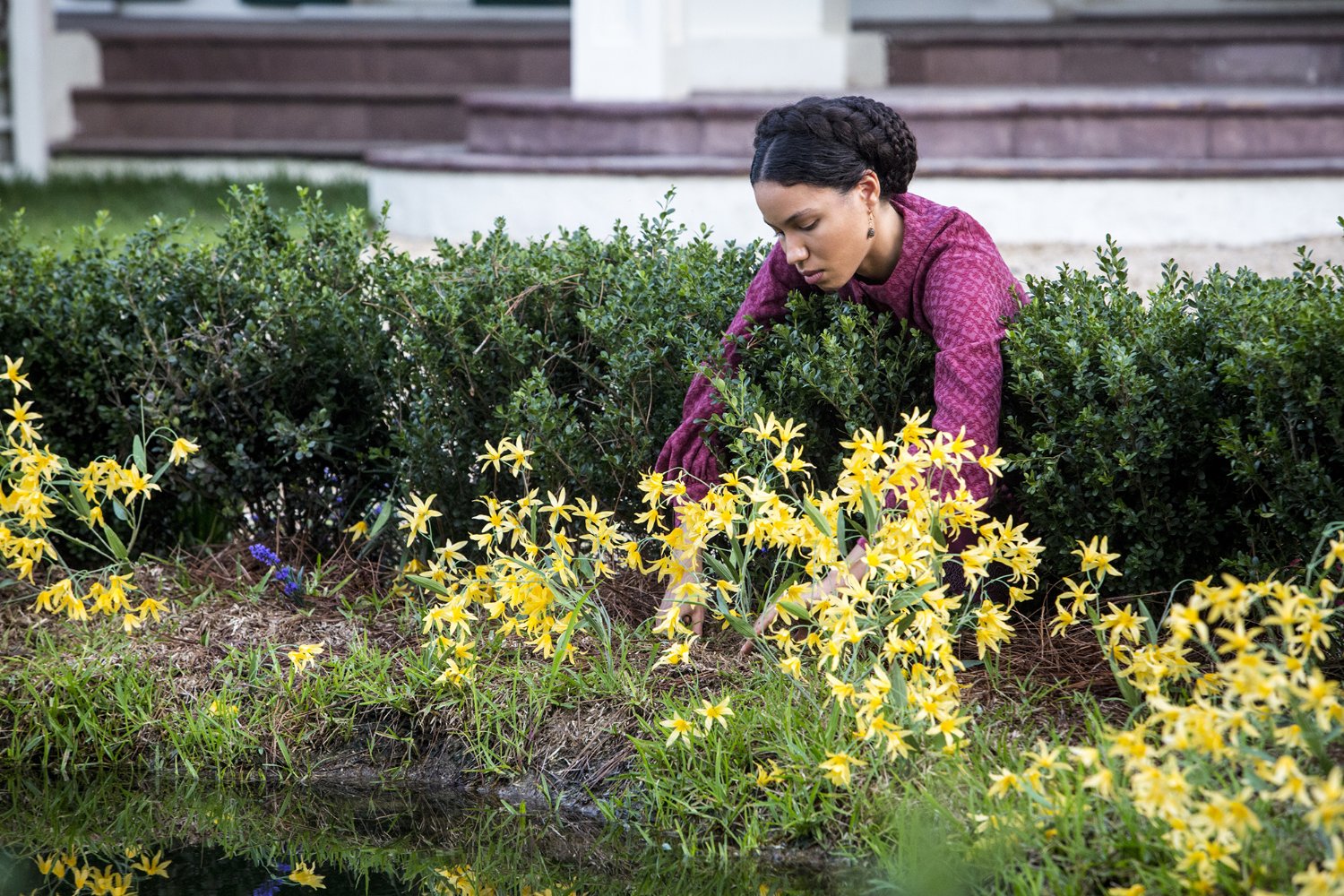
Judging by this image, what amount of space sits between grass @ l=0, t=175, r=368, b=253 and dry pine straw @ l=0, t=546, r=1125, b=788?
18.1 ft

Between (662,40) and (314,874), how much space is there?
6.71m

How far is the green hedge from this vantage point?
9.19 ft

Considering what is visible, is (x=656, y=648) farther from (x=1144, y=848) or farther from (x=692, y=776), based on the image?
(x=1144, y=848)

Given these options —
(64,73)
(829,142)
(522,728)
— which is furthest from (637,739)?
(64,73)

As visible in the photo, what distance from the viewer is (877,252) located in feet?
10.0

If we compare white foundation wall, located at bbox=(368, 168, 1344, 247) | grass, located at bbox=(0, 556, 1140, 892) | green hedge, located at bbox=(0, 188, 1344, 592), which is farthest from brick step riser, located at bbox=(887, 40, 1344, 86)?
grass, located at bbox=(0, 556, 1140, 892)

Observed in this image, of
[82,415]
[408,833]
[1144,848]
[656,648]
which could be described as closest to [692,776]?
[656,648]

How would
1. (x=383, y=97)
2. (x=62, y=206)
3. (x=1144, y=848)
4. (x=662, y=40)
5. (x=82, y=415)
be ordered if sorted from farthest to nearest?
(x=383, y=97) → (x=62, y=206) → (x=662, y=40) → (x=82, y=415) → (x=1144, y=848)

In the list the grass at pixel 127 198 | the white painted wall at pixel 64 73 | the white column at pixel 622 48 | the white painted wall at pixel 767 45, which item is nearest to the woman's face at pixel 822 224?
the white column at pixel 622 48

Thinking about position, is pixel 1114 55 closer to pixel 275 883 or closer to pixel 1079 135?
pixel 1079 135

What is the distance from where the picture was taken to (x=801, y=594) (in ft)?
8.61

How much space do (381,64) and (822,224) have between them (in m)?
10.8

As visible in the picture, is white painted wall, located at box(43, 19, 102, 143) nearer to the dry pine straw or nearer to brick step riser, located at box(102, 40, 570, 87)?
brick step riser, located at box(102, 40, 570, 87)

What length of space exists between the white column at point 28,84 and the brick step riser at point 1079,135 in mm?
5647
